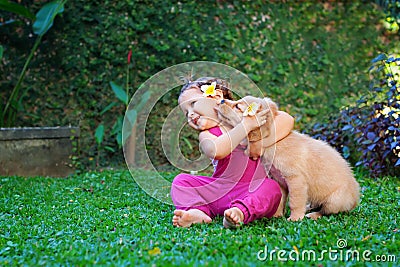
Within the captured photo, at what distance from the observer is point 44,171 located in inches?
226

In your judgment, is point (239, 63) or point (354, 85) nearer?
point (239, 63)

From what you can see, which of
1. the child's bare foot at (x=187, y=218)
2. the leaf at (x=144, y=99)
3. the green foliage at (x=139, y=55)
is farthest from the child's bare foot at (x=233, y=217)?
the green foliage at (x=139, y=55)

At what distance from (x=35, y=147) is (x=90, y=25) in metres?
2.05

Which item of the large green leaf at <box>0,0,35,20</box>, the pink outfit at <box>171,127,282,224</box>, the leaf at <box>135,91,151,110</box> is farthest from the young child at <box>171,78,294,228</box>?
the large green leaf at <box>0,0,35,20</box>

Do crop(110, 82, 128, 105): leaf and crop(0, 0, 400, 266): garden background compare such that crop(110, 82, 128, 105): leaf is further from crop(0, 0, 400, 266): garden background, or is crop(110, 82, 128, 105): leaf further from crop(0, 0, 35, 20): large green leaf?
crop(0, 0, 35, 20): large green leaf

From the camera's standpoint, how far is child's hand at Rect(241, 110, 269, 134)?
9.54ft

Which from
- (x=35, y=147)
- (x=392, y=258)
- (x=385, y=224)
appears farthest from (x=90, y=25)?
(x=392, y=258)

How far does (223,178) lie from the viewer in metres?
3.28

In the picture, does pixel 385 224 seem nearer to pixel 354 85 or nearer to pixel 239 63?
pixel 239 63

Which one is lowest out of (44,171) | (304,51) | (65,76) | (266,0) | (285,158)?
(44,171)

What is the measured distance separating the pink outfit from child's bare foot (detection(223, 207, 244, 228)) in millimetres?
118

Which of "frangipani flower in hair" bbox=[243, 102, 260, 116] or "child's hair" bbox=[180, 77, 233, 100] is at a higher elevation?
"child's hair" bbox=[180, 77, 233, 100]

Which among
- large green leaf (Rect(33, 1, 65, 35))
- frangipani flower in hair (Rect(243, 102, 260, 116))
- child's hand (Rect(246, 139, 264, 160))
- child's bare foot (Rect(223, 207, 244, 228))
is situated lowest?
child's bare foot (Rect(223, 207, 244, 228))

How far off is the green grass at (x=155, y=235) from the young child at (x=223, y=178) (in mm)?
102
